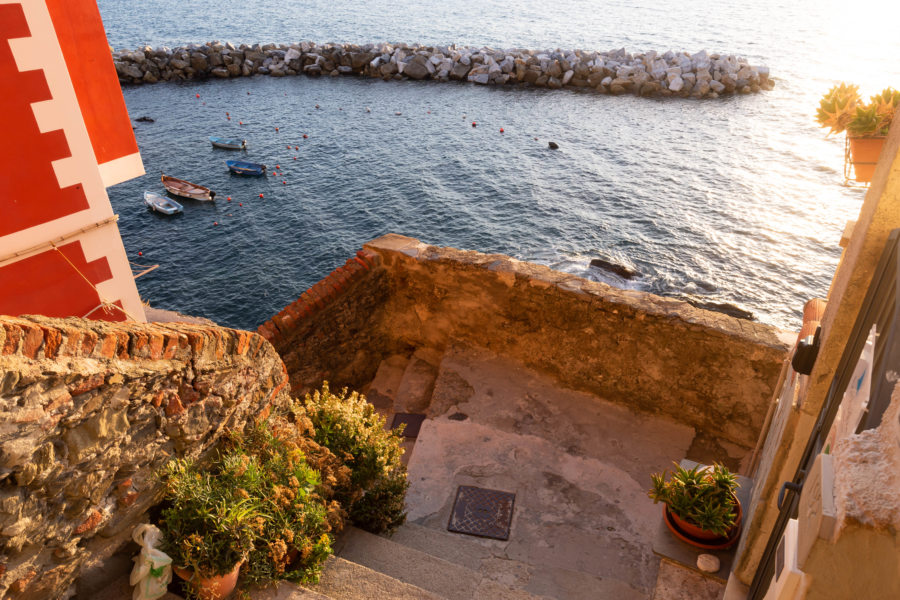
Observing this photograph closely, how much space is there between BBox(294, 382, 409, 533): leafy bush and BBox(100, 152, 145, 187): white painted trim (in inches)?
154

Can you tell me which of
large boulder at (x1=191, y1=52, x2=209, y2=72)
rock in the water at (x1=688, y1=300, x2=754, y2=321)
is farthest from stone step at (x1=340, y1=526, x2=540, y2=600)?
large boulder at (x1=191, y1=52, x2=209, y2=72)

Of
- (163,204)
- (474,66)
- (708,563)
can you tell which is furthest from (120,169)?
(474,66)

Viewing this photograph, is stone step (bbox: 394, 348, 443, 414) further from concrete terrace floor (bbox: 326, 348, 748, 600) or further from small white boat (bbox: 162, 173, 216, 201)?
small white boat (bbox: 162, 173, 216, 201)

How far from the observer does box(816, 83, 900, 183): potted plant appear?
4.39 m

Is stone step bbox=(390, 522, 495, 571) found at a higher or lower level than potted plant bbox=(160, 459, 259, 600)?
lower

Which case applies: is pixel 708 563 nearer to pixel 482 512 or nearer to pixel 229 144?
pixel 482 512

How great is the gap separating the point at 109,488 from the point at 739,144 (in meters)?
41.8

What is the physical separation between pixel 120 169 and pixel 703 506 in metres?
7.71

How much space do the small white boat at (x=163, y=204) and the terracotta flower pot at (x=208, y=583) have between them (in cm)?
2965

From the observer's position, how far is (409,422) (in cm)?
914

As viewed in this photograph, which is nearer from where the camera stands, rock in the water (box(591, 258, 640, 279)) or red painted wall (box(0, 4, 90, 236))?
red painted wall (box(0, 4, 90, 236))

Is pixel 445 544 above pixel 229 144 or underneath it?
above

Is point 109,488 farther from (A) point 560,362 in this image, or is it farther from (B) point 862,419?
(A) point 560,362

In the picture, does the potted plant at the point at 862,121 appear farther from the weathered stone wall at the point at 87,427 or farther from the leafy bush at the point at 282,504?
the weathered stone wall at the point at 87,427
